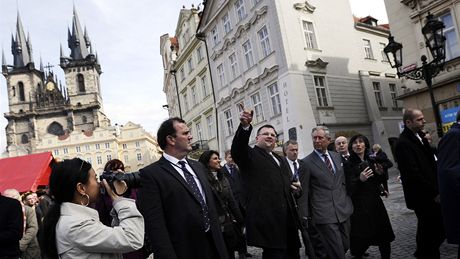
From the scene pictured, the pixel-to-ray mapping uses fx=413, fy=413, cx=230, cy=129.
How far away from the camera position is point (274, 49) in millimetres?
22250

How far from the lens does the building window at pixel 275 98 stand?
22656mm

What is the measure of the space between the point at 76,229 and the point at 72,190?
277mm

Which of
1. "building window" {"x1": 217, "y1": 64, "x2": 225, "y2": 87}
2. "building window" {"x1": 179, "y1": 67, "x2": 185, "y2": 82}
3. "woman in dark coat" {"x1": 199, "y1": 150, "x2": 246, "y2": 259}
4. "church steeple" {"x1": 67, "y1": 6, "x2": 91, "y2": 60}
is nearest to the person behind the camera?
"woman in dark coat" {"x1": 199, "y1": 150, "x2": 246, "y2": 259}

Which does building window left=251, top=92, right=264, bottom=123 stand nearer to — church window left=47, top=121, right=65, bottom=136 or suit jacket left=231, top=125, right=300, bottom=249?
suit jacket left=231, top=125, right=300, bottom=249

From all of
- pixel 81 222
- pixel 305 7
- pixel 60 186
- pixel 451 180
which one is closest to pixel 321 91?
pixel 305 7

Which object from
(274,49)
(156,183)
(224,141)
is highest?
(274,49)

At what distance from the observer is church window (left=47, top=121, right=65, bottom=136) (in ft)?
340

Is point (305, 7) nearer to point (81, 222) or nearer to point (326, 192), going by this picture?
point (326, 192)

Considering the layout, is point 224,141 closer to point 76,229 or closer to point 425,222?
point 425,222

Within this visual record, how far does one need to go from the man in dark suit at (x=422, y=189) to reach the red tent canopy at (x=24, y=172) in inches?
350

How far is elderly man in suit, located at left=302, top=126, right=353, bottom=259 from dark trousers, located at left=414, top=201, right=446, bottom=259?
0.97 meters

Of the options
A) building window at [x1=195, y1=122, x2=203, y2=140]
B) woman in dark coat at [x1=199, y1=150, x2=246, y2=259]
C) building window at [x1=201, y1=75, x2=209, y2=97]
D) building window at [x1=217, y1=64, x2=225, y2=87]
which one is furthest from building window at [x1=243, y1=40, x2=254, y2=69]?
woman in dark coat at [x1=199, y1=150, x2=246, y2=259]

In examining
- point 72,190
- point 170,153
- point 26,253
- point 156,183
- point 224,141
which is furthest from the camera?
point 224,141

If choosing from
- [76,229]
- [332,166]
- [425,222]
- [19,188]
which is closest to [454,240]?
[425,222]
